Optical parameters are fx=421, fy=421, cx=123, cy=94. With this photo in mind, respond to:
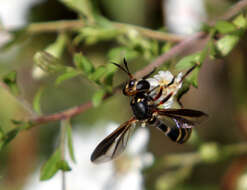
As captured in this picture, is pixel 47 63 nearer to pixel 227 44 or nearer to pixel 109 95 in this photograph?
pixel 109 95

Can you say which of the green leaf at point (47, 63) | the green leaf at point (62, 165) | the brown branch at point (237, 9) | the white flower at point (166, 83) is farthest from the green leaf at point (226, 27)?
the green leaf at point (62, 165)

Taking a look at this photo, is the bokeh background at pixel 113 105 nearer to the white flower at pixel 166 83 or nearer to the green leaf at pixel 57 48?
the green leaf at pixel 57 48

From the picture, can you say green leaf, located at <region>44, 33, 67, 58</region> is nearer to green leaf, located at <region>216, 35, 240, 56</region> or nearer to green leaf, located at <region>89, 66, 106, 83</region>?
green leaf, located at <region>89, 66, 106, 83</region>

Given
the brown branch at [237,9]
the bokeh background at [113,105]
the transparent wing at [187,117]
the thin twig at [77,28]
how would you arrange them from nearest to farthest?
the transparent wing at [187,117] < the brown branch at [237,9] < the thin twig at [77,28] < the bokeh background at [113,105]

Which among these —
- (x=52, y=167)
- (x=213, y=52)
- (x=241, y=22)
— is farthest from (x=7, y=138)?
(x=241, y=22)

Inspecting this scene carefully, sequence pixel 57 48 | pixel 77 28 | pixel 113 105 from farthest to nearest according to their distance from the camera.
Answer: pixel 113 105, pixel 77 28, pixel 57 48

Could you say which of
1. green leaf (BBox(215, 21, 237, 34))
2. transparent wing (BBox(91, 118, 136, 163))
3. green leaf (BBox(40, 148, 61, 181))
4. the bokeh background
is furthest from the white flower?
the bokeh background
